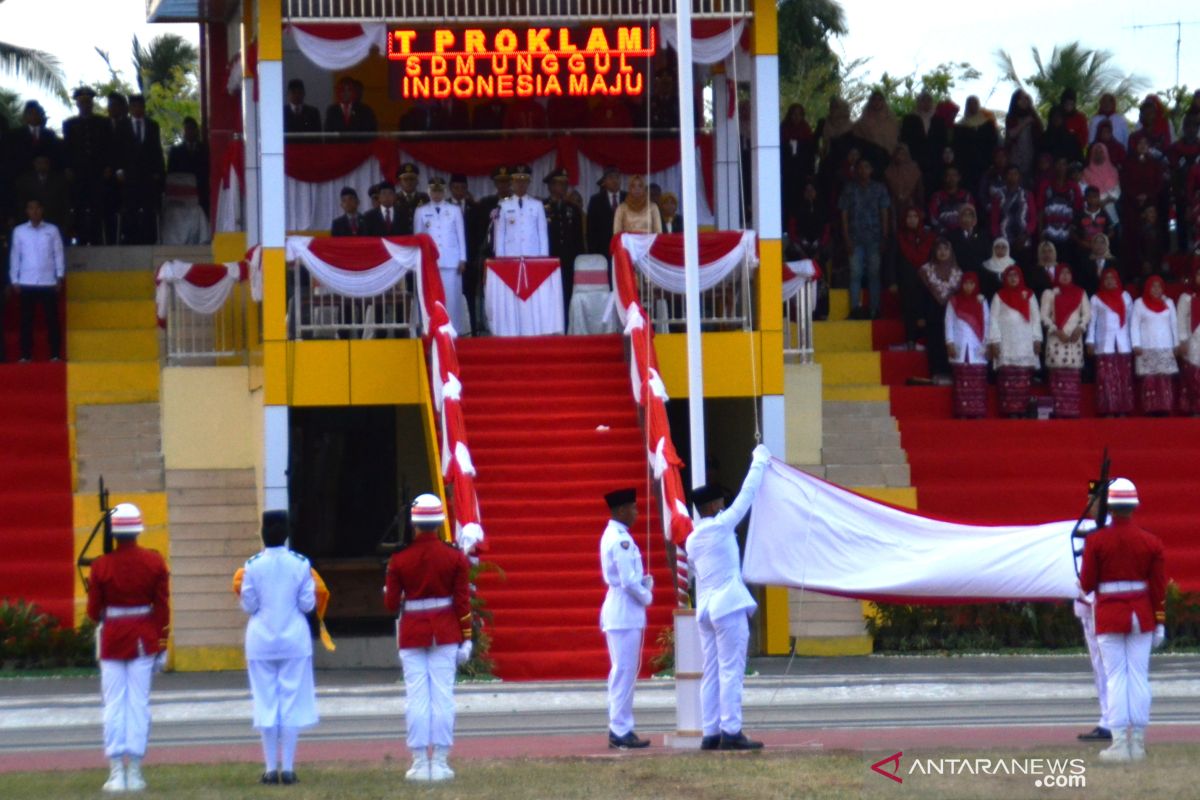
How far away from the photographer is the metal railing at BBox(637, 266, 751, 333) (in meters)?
23.6

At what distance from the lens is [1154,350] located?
26141mm

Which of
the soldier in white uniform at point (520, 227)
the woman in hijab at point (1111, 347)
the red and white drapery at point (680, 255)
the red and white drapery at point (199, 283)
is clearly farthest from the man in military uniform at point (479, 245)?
the woman in hijab at point (1111, 347)

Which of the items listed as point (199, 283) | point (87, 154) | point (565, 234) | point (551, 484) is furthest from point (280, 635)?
point (87, 154)

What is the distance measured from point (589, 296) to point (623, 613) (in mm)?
8666

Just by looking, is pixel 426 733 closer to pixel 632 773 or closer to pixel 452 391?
pixel 632 773

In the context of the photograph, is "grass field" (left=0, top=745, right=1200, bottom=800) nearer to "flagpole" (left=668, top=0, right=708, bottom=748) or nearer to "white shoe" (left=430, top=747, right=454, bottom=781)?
"white shoe" (left=430, top=747, right=454, bottom=781)

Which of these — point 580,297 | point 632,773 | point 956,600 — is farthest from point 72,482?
point 632,773

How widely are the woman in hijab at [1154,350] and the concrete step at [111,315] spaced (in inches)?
467

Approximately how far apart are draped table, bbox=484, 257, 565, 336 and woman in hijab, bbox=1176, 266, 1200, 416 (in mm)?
7494

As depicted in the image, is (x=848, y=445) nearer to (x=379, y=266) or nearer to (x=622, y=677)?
(x=379, y=266)

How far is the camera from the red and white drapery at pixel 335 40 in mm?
23828

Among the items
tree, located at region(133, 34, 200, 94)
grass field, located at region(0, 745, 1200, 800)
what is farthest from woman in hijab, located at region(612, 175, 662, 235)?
tree, located at region(133, 34, 200, 94)

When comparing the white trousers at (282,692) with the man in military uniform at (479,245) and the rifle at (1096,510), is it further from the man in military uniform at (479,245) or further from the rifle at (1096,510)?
the man in military uniform at (479,245)

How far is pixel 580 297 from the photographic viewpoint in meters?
24.3
